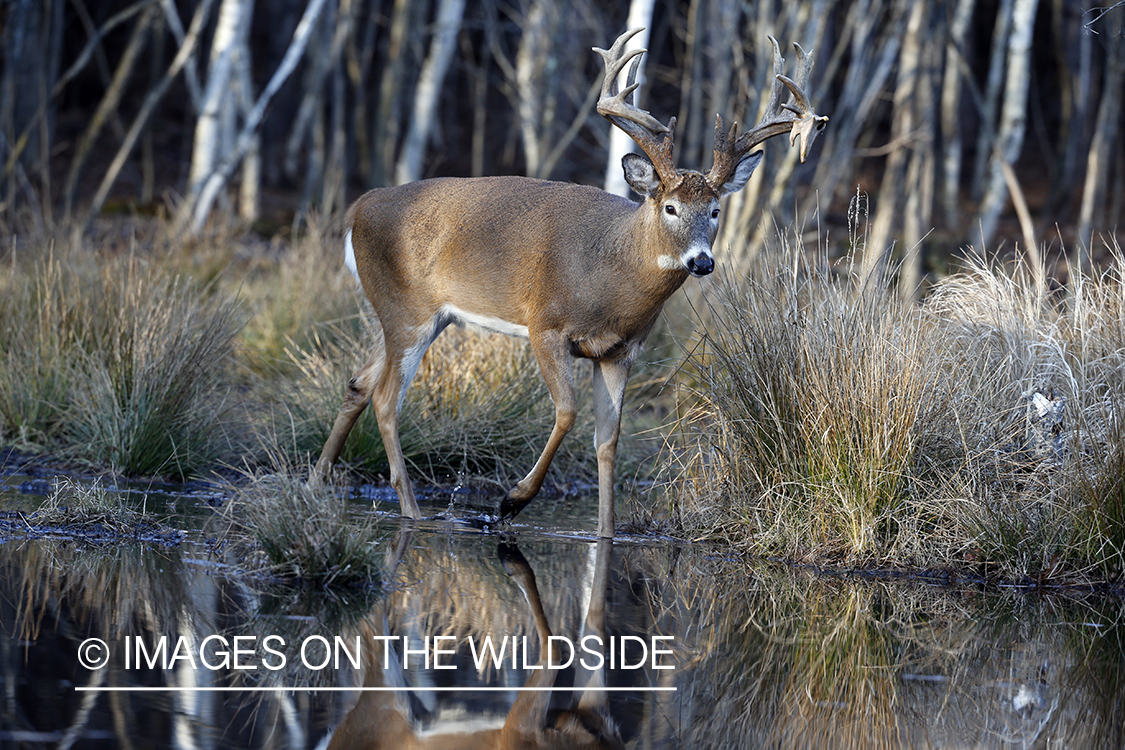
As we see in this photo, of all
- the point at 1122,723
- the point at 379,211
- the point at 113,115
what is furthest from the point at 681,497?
the point at 113,115

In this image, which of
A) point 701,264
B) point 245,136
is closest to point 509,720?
point 701,264

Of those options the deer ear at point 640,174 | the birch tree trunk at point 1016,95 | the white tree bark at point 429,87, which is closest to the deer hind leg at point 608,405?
the deer ear at point 640,174

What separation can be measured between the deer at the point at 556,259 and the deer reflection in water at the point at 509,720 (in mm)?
1887

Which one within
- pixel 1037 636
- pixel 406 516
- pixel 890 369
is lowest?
pixel 406 516

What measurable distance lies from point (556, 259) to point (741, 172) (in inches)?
42.7

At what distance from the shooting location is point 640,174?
22.6 ft

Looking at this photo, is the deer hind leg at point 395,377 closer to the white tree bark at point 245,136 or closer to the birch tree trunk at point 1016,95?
the white tree bark at point 245,136

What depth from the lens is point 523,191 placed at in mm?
7551

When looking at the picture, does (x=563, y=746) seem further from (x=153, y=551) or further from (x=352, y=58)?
(x=352, y=58)

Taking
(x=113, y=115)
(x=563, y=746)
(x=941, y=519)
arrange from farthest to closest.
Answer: (x=113, y=115) < (x=941, y=519) < (x=563, y=746)

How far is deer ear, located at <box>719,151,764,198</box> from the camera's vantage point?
6.90 metres

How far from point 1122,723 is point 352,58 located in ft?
69.8

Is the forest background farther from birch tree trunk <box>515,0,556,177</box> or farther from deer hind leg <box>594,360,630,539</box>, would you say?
deer hind leg <box>594,360,630,539</box>

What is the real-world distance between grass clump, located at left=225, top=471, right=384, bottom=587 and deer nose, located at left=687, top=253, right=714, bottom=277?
201 centimetres
